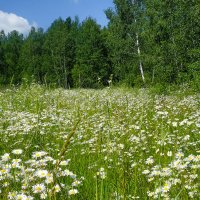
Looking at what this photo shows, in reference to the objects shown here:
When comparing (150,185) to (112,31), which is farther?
(112,31)

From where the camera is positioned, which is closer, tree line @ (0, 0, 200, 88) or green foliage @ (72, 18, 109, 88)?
tree line @ (0, 0, 200, 88)

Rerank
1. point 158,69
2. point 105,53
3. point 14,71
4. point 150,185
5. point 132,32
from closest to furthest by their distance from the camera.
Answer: point 150,185 → point 158,69 → point 132,32 → point 105,53 → point 14,71

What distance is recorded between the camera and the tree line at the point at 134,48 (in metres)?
20.0

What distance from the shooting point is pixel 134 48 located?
31828 mm

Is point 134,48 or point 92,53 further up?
point 92,53

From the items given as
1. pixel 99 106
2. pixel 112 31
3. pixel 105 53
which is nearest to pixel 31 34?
pixel 105 53

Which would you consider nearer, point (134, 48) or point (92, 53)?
point (134, 48)

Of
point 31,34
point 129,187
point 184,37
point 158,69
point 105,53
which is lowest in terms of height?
point 129,187

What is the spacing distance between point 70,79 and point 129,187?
179 ft

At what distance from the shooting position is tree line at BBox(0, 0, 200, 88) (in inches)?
787

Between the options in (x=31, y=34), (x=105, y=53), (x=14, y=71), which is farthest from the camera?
(x=31, y=34)

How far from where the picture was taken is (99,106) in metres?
10.8

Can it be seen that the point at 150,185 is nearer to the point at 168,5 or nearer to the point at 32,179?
the point at 32,179

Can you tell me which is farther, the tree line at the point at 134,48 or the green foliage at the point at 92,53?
the green foliage at the point at 92,53
